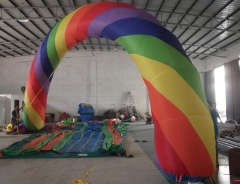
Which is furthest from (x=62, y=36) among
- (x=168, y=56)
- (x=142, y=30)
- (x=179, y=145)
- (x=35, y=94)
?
(x=179, y=145)

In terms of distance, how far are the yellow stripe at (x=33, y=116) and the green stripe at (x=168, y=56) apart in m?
5.12

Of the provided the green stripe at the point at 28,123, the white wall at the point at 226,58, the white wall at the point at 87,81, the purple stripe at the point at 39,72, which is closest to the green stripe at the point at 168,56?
the purple stripe at the point at 39,72

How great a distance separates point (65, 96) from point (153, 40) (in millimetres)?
14777

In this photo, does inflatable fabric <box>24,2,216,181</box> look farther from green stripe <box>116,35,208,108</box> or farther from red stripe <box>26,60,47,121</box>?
red stripe <box>26,60,47,121</box>

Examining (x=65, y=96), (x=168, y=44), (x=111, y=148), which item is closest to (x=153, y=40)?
(x=168, y=44)

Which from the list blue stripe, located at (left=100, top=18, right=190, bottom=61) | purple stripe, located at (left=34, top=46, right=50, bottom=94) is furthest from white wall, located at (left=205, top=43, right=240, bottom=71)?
blue stripe, located at (left=100, top=18, right=190, bottom=61)

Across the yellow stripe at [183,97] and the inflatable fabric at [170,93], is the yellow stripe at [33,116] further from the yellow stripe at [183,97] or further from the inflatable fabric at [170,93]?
the yellow stripe at [183,97]

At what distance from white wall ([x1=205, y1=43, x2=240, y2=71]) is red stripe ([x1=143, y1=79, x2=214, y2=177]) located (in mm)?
12458

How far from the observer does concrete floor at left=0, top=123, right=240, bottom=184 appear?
2.98 m

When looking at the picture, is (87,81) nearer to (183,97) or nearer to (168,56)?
(168,56)

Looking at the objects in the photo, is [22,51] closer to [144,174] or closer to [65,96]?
[65,96]

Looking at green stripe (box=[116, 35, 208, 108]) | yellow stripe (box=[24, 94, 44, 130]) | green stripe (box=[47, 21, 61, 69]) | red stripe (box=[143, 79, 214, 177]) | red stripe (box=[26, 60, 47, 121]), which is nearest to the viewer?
red stripe (box=[143, 79, 214, 177])

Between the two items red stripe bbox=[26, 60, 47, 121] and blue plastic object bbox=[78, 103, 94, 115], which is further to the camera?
blue plastic object bbox=[78, 103, 94, 115]

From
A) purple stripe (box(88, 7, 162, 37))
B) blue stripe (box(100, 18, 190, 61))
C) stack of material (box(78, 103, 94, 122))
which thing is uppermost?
purple stripe (box(88, 7, 162, 37))
